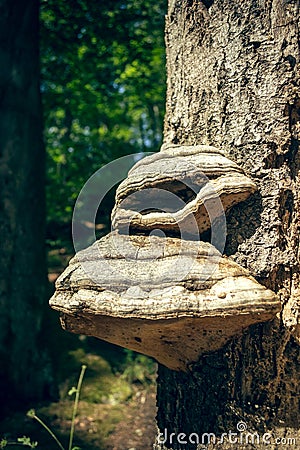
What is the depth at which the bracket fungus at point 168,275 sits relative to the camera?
5.96 feet

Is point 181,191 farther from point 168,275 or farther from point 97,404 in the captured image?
point 97,404

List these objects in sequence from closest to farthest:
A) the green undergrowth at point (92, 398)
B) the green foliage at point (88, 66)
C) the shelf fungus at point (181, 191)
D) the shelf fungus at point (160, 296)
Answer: the shelf fungus at point (160, 296), the shelf fungus at point (181, 191), the green undergrowth at point (92, 398), the green foliage at point (88, 66)

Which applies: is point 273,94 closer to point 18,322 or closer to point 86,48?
point 18,322

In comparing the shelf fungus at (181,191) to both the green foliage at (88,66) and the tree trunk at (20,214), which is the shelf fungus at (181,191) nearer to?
the tree trunk at (20,214)

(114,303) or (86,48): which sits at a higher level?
(86,48)

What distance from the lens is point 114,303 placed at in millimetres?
1895

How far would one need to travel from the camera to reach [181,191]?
2150 mm

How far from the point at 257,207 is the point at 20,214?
13.8 feet

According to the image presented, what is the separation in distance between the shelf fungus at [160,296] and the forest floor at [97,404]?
3304 millimetres

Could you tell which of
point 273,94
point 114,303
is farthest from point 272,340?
point 273,94

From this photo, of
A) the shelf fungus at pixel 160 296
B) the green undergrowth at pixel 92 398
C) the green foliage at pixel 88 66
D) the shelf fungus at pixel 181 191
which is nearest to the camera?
the shelf fungus at pixel 160 296

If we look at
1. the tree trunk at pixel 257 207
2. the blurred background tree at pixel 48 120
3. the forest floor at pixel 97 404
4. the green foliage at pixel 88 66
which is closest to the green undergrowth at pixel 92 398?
the forest floor at pixel 97 404

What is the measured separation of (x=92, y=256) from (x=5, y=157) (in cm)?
404

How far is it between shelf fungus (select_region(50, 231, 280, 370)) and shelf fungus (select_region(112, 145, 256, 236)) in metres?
0.08
